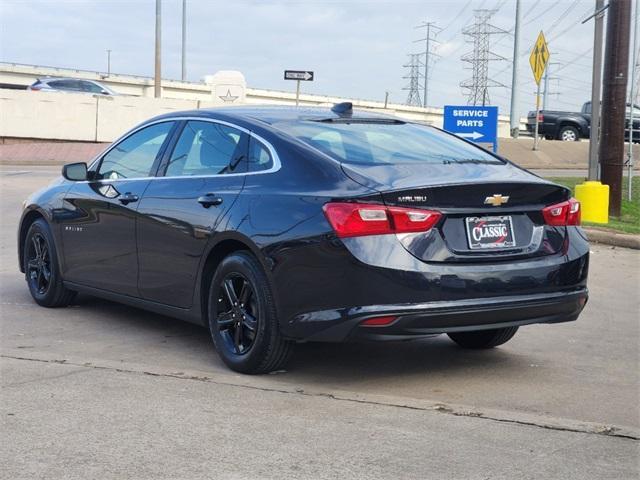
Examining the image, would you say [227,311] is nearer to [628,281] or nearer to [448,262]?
[448,262]

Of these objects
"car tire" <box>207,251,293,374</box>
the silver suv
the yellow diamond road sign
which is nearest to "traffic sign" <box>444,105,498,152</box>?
the yellow diamond road sign

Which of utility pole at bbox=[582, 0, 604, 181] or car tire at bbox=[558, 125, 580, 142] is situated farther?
car tire at bbox=[558, 125, 580, 142]

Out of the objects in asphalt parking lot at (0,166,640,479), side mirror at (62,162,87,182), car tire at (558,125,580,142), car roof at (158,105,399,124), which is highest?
car tire at (558,125,580,142)

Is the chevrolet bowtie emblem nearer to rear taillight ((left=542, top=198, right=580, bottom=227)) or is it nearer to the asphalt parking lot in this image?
rear taillight ((left=542, top=198, right=580, bottom=227))

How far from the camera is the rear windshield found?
6020 millimetres

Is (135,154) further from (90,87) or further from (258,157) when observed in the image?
(90,87)

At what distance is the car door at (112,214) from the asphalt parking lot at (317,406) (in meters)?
Result: 0.42

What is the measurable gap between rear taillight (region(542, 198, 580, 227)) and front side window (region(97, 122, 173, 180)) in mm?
2712

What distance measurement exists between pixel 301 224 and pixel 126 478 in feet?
6.27

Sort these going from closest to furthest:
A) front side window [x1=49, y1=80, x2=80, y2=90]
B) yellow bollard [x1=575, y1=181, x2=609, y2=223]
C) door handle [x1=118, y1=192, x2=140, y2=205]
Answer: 1. door handle [x1=118, y1=192, x2=140, y2=205]
2. yellow bollard [x1=575, y1=181, x2=609, y2=223]
3. front side window [x1=49, y1=80, x2=80, y2=90]

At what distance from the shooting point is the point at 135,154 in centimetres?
743

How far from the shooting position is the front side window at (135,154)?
7.19 meters

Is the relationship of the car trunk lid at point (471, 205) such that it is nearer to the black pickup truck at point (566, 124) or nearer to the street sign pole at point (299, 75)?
the street sign pole at point (299, 75)

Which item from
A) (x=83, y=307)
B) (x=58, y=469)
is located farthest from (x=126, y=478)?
(x=83, y=307)
